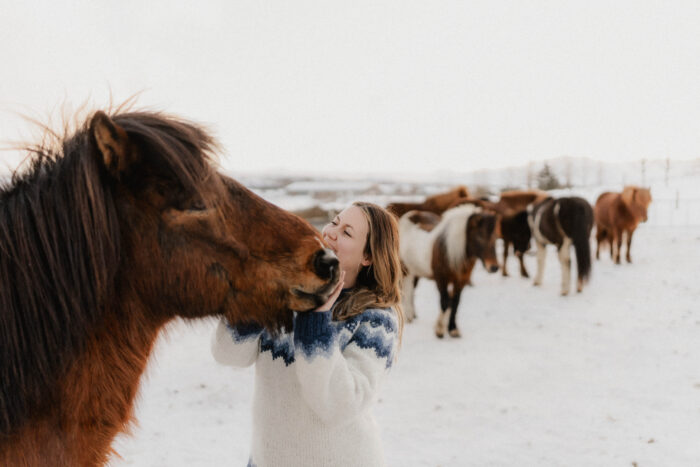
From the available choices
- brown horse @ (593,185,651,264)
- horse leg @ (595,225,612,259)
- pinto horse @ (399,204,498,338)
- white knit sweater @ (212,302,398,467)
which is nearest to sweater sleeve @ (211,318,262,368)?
white knit sweater @ (212,302,398,467)

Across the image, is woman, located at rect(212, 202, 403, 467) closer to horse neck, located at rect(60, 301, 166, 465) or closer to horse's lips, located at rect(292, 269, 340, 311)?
horse's lips, located at rect(292, 269, 340, 311)

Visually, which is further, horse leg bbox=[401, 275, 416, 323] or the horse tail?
the horse tail

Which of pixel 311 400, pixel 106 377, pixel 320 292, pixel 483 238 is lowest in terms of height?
pixel 483 238

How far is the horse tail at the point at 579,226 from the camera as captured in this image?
33.1ft

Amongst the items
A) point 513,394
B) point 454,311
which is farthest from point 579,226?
point 513,394

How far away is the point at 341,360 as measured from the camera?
1.55m

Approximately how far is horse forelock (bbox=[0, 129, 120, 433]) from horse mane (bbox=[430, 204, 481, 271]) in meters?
6.72

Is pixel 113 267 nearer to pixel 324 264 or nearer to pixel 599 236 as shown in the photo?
pixel 324 264

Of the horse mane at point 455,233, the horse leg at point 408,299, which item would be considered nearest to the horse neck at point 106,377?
the horse mane at point 455,233

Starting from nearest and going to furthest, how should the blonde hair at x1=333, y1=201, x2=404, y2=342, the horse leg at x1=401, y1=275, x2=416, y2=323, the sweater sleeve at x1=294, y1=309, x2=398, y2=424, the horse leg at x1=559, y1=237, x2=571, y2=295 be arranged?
the sweater sleeve at x1=294, y1=309, x2=398, y2=424, the blonde hair at x1=333, y1=201, x2=404, y2=342, the horse leg at x1=401, y1=275, x2=416, y2=323, the horse leg at x1=559, y1=237, x2=571, y2=295

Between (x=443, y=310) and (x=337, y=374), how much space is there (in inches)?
254

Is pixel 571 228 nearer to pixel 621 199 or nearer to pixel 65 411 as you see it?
pixel 621 199

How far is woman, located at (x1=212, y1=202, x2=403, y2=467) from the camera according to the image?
159 cm

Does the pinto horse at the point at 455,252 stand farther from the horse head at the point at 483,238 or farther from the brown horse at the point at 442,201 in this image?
the brown horse at the point at 442,201
